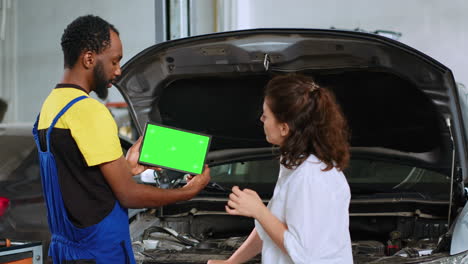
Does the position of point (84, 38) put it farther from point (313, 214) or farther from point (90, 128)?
point (313, 214)

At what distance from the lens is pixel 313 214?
1.46m

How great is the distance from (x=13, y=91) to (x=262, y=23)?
4.02 meters

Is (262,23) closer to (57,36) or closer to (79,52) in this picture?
(57,36)

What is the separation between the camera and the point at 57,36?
905 cm

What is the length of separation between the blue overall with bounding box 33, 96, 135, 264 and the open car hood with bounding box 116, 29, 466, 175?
94 cm

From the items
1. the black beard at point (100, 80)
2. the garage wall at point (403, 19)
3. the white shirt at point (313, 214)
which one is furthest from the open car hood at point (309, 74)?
the garage wall at point (403, 19)

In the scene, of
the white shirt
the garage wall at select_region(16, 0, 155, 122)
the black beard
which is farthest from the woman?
the garage wall at select_region(16, 0, 155, 122)

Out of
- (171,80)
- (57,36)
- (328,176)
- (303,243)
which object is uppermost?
(57,36)

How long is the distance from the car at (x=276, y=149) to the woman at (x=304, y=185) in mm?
791

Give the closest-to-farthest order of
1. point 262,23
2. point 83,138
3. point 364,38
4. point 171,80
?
point 83,138
point 364,38
point 171,80
point 262,23

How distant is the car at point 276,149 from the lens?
2.40 meters

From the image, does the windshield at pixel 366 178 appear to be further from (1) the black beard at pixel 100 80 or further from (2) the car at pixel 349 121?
(1) the black beard at pixel 100 80

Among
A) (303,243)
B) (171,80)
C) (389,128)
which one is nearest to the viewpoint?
(303,243)

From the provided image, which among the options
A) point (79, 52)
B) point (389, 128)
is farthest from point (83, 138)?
point (389, 128)
